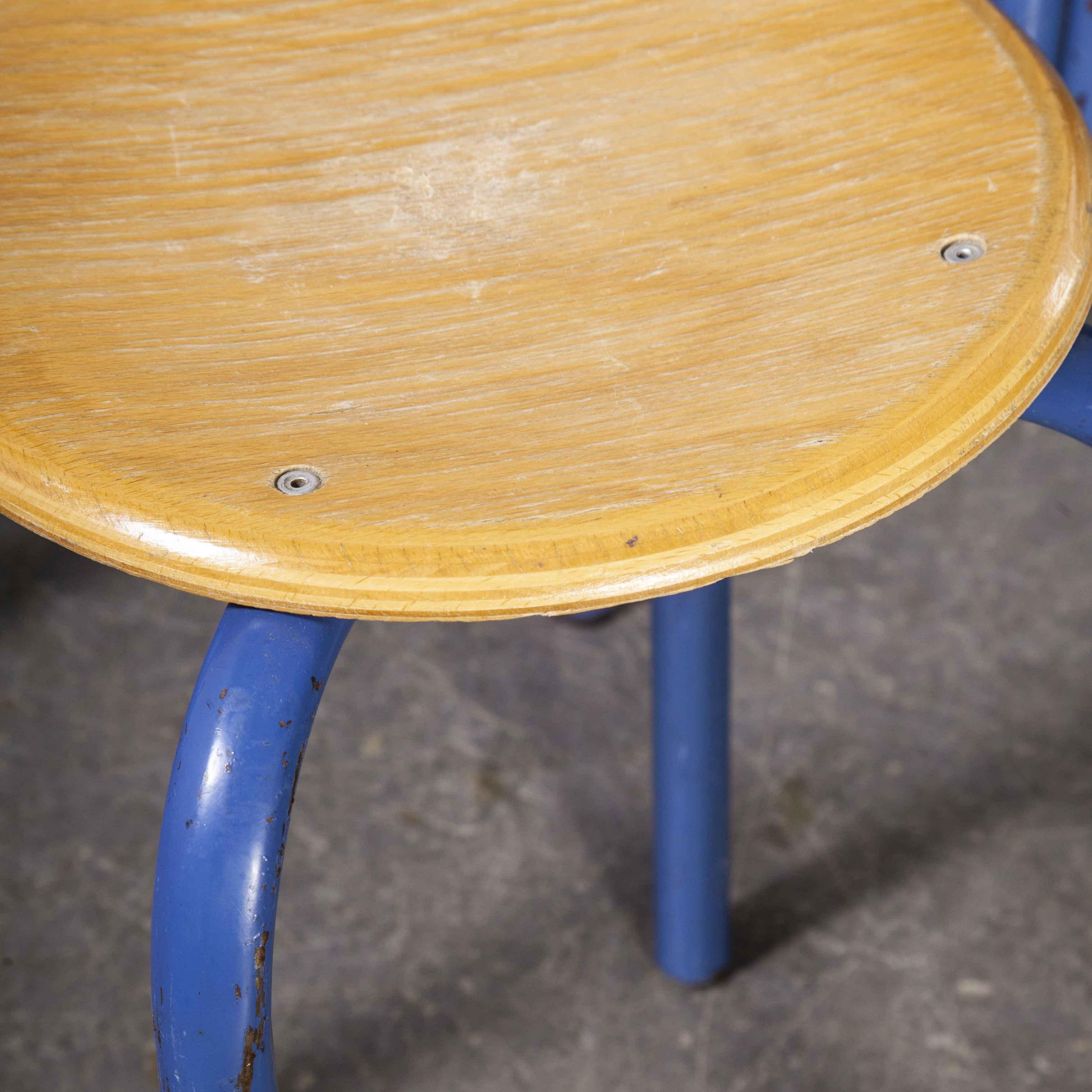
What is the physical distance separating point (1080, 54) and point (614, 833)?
0.67 metres

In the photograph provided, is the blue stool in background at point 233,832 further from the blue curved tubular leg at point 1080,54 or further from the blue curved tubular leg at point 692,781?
the blue curved tubular leg at point 1080,54

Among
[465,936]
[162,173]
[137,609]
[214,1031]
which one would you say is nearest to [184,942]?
[214,1031]

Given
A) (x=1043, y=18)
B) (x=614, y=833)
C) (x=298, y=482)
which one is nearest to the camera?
(x=298, y=482)

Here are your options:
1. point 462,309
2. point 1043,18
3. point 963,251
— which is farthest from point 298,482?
point 1043,18

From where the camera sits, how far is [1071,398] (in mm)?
546

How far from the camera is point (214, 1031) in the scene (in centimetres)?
49

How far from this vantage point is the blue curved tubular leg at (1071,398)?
55 cm

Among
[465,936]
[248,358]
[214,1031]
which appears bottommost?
[465,936]

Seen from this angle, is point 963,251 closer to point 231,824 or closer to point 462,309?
point 462,309

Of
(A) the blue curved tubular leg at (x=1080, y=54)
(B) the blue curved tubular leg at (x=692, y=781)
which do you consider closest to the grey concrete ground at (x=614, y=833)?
(B) the blue curved tubular leg at (x=692, y=781)

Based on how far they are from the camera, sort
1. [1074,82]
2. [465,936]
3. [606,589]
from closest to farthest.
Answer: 1. [606,589]
2. [1074,82]
3. [465,936]

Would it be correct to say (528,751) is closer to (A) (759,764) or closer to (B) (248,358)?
(A) (759,764)

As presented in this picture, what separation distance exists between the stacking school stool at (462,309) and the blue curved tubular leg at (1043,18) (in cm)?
32

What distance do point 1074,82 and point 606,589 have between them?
2.24 ft
